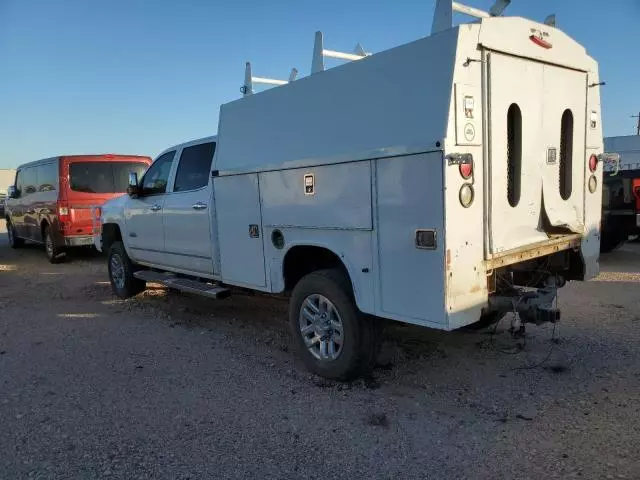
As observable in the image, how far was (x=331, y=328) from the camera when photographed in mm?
4406

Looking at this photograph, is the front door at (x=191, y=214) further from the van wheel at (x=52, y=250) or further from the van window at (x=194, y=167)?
the van wheel at (x=52, y=250)

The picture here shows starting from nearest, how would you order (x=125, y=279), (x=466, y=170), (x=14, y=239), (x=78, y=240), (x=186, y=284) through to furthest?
(x=466, y=170)
(x=186, y=284)
(x=125, y=279)
(x=78, y=240)
(x=14, y=239)

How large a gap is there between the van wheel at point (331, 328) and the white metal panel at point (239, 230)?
681 millimetres

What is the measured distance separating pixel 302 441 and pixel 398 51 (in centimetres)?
273

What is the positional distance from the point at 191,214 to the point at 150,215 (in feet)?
4.02

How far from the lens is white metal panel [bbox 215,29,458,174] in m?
3.50

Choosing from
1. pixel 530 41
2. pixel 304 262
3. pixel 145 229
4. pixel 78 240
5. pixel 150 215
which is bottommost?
pixel 78 240

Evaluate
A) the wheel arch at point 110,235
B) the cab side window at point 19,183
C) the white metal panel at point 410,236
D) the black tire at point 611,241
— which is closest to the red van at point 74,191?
the cab side window at point 19,183

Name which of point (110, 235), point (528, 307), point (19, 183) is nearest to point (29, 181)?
point (19, 183)

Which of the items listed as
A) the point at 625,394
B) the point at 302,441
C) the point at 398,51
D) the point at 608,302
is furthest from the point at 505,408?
the point at 608,302

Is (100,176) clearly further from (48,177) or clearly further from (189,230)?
(189,230)

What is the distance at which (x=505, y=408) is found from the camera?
380 centimetres

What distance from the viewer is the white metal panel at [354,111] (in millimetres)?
3498

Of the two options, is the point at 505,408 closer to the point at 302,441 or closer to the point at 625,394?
the point at 625,394
